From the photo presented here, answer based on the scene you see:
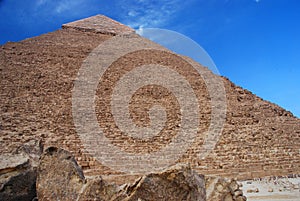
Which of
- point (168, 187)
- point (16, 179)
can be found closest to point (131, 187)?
point (168, 187)

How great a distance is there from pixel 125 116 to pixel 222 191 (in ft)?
44.6

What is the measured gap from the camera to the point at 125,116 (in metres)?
16.9

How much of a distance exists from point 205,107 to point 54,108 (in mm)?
7615

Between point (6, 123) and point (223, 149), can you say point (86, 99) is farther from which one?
point (223, 149)

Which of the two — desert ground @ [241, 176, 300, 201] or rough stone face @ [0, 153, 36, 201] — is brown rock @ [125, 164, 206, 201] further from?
desert ground @ [241, 176, 300, 201]

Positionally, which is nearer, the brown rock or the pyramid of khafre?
the brown rock

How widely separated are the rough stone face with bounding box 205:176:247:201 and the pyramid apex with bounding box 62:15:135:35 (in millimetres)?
32182

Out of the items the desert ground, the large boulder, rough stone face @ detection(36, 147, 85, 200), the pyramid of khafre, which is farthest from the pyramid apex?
rough stone face @ detection(36, 147, 85, 200)

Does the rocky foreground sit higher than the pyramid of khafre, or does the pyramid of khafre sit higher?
the pyramid of khafre

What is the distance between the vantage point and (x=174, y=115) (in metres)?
17.3

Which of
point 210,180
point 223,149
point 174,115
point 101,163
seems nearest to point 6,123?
point 101,163

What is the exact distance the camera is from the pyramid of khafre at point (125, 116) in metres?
13.3

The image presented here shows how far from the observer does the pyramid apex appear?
114ft

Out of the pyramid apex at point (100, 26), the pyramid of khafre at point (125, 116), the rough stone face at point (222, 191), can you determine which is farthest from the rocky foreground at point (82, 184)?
the pyramid apex at point (100, 26)
